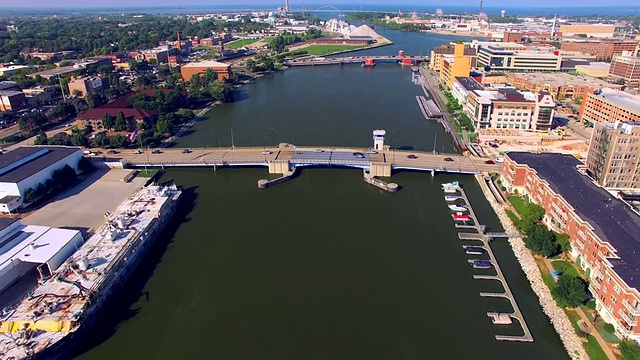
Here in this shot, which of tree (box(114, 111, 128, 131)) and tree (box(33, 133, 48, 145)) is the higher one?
tree (box(114, 111, 128, 131))

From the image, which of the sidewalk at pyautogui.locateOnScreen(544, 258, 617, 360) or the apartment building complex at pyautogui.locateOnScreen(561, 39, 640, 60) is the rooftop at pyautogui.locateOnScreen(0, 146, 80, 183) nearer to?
the sidewalk at pyautogui.locateOnScreen(544, 258, 617, 360)

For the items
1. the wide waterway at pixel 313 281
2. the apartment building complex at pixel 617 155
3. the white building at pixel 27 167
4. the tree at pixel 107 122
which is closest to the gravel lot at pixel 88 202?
the white building at pixel 27 167

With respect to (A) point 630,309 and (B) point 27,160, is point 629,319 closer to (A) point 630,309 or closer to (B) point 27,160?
(A) point 630,309

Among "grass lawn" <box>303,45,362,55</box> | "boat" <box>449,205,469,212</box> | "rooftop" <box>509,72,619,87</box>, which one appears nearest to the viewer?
"boat" <box>449,205,469,212</box>

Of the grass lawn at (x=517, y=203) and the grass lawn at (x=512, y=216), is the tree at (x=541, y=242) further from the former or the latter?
the grass lawn at (x=517, y=203)

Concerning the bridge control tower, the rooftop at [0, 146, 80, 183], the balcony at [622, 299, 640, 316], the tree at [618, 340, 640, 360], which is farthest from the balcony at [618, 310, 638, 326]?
the rooftop at [0, 146, 80, 183]

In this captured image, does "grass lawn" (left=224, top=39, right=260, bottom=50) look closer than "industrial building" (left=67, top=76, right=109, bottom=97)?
No

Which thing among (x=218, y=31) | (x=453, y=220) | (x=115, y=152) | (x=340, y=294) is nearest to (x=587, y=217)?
(x=453, y=220)
